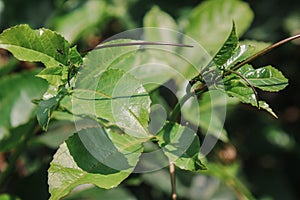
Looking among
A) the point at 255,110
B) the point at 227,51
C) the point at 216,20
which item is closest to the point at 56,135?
the point at 216,20

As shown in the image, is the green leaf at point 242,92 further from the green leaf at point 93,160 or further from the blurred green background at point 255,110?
the blurred green background at point 255,110

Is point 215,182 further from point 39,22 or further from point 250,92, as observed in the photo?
point 250,92

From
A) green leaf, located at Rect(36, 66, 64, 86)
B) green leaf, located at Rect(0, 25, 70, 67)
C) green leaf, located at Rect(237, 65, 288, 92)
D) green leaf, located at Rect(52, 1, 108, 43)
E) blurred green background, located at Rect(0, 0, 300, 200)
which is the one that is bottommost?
blurred green background, located at Rect(0, 0, 300, 200)

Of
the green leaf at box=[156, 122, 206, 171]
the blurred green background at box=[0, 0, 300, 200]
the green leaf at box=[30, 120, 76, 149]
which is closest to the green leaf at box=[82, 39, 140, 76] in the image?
the green leaf at box=[156, 122, 206, 171]

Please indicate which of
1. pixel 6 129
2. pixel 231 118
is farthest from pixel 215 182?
pixel 6 129

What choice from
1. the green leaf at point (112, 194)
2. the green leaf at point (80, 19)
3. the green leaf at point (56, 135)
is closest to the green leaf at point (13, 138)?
the green leaf at point (56, 135)

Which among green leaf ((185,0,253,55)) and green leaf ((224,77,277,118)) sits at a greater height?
green leaf ((224,77,277,118))

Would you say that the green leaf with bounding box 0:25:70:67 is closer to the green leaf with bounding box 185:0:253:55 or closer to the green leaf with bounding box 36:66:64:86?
the green leaf with bounding box 36:66:64:86
